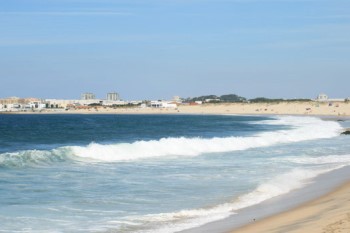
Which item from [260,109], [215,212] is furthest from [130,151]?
[260,109]

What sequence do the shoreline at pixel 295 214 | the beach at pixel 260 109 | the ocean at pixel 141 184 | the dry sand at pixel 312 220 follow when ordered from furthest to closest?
the beach at pixel 260 109
the ocean at pixel 141 184
the shoreline at pixel 295 214
the dry sand at pixel 312 220

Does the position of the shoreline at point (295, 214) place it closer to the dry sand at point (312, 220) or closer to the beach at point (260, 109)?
the dry sand at point (312, 220)

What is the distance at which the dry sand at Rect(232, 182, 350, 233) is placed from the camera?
1137 cm

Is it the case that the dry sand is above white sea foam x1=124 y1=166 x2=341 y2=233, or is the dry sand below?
above

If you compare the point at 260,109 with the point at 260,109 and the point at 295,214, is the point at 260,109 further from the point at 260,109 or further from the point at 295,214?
the point at 295,214

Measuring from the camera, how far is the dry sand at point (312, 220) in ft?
37.3

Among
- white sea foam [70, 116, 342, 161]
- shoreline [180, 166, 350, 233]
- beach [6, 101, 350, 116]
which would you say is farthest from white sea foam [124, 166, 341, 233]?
beach [6, 101, 350, 116]

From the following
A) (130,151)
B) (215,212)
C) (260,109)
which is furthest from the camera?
(260,109)

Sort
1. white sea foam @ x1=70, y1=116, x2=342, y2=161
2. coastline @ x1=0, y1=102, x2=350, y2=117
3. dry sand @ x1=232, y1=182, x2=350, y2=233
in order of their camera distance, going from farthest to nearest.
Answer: coastline @ x1=0, y1=102, x2=350, y2=117, white sea foam @ x1=70, y1=116, x2=342, y2=161, dry sand @ x1=232, y1=182, x2=350, y2=233

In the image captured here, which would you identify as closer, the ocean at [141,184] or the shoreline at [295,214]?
the shoreline at [295,214]

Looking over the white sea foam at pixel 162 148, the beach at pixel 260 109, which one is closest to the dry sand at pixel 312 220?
the white sea foam at pixel 162 148

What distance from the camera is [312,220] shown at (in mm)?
12500

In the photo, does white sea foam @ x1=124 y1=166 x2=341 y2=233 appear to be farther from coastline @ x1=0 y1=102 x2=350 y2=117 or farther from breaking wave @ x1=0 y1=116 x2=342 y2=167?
coastline @ x1=0 y1=102 x2=350 y2=117

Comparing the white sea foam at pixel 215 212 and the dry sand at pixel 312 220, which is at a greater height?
the dry sand at pixel 312 220
